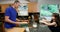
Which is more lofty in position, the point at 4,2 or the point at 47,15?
the point at 4,2

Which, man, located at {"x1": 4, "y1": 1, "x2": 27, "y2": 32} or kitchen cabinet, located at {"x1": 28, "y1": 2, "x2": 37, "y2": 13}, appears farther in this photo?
kitchen cabinet, located at {"x1": 28, "y1": 2, "x2": 37, "y2": 13}

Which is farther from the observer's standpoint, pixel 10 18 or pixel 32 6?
pixel 32 6

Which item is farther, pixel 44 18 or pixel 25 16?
pixel 25 16

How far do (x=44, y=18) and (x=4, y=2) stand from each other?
143 centimetres

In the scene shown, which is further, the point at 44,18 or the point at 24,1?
the point at 24,1

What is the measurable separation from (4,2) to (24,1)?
26.3 inches

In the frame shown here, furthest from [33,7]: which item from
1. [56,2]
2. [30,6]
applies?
[56,2]

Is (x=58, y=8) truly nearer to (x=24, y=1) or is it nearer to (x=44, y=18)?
(x=44, y=18)

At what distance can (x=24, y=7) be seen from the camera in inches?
183

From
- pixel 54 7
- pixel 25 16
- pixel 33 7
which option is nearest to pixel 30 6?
pixel 33 7

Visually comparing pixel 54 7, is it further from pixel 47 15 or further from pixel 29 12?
pixel 29 12

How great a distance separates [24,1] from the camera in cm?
466

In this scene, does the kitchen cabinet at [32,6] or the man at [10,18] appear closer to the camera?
the man at [10,18]

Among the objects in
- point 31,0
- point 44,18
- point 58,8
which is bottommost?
point 44,18
